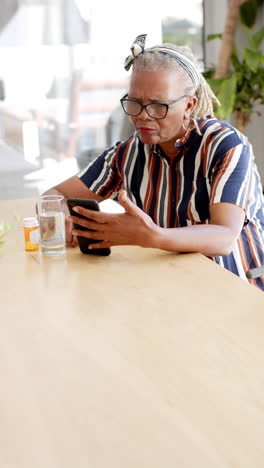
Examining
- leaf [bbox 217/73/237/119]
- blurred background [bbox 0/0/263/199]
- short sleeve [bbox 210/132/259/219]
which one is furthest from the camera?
blurred background [bbox 0/0/263/199]

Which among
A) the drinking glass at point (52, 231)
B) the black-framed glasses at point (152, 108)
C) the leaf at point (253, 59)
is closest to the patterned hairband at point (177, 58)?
the black-framed glasses at point (152, 108)

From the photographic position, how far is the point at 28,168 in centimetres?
483

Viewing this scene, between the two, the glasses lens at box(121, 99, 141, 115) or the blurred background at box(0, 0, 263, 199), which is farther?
the blurred background at box(0, 0, 263, 199)

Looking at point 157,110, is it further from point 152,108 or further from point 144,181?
point 144,181

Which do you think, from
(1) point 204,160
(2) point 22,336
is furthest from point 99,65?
(2) point 22,336

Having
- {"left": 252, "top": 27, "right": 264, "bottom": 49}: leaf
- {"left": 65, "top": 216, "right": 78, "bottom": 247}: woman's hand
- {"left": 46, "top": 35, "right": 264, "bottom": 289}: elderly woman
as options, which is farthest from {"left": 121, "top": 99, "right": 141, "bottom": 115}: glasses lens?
{"left": 252, "top": 27, "right": 264, "bottom": 49}: leaf

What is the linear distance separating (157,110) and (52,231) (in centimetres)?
46

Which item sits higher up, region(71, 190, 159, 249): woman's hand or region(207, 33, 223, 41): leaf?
region(207, 33, 223, 41): leaf

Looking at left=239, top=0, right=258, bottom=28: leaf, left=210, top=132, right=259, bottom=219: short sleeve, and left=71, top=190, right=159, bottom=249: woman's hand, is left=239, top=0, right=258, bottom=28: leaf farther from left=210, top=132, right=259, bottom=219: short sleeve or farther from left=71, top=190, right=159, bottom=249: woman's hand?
left=71, top=190, right=159, bottom=249: woman's hand

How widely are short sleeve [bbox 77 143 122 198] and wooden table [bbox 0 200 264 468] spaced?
56 centimetres

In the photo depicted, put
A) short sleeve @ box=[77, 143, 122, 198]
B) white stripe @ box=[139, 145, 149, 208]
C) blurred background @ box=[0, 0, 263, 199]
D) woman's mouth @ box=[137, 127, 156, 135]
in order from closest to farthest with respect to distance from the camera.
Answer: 1. woman's mouth @ box=[137, 127, 156, 135]
2. white stripe @ box=[139, 145, 149, 208]
3. short sleeve @ box=[77, 143, 122, 198]
4. blurred background @ box=[0, 0, 263, 199]

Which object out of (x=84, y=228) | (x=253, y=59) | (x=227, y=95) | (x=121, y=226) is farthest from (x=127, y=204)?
(x=253, y=59)

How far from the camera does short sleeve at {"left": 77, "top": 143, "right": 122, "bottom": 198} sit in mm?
2188

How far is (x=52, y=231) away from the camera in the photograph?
1790 millimetres
